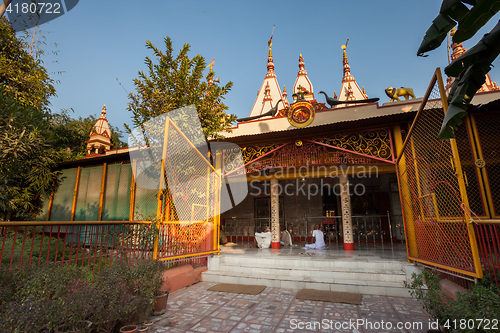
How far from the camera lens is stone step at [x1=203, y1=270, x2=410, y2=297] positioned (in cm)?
520

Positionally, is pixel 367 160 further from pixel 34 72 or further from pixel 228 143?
pixel 34 72

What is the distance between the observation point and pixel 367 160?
7.75 metres

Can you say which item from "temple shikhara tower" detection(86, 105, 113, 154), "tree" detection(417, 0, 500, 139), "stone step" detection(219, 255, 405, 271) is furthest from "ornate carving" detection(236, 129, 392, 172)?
"temple shikhara tower" detection(86, 105, 113, 154)

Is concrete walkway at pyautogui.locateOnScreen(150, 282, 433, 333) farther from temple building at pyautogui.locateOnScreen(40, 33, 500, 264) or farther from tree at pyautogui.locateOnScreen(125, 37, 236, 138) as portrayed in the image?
tree at pyautogui.locateOnScreen(125, 37, 236, 138)

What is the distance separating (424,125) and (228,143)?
5.94 meters

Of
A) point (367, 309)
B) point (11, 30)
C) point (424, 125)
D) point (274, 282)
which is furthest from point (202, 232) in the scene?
point (11, 30)

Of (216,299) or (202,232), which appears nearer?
(216,299)

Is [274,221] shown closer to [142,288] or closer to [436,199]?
[436,199]

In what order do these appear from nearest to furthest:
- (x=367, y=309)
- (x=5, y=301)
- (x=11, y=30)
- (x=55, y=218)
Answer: (x=5, y=301) < (x=367, y=309) < (x=11, y=30) < (x=55, y=218)

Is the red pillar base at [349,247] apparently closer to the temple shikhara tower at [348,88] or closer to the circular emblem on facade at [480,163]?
the circular emblem on facade at [480,163]

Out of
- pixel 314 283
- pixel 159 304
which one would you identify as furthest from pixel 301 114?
pixel 159 304

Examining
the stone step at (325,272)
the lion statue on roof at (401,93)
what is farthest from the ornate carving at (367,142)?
the stone step at (325,272)

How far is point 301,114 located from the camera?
8914 millimetres

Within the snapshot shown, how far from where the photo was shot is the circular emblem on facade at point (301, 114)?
8.83m
